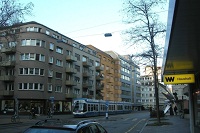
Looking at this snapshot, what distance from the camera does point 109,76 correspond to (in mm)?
96688

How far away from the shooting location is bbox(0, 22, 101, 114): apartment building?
51.2 metres

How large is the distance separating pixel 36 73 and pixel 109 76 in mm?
47222

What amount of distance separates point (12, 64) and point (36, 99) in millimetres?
8095

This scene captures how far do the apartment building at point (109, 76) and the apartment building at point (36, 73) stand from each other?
28.1 metres

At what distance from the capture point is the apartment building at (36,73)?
51.2 meters

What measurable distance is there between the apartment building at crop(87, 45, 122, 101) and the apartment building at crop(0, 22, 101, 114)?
28081 millimetres

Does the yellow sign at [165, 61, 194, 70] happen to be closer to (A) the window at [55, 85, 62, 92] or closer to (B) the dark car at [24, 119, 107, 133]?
(B) the dark car at [24, 119, 107, 133]

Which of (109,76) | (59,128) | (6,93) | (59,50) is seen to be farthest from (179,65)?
(109,76)

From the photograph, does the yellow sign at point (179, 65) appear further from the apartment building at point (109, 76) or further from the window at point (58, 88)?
the apartment building at point (109, 76)

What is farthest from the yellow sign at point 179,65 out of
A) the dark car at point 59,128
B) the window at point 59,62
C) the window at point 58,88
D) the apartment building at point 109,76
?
the apartment building at point 109,76

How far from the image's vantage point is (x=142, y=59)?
27.8 meters

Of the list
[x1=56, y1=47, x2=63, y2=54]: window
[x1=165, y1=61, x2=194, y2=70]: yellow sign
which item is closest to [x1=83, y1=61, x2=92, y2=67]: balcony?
[x1=56, y1=47, x2=63, y2=54]: window

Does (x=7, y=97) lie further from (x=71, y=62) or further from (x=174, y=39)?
(x=174, y=39)

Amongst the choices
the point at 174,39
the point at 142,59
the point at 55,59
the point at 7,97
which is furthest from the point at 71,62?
the point at 174,39
